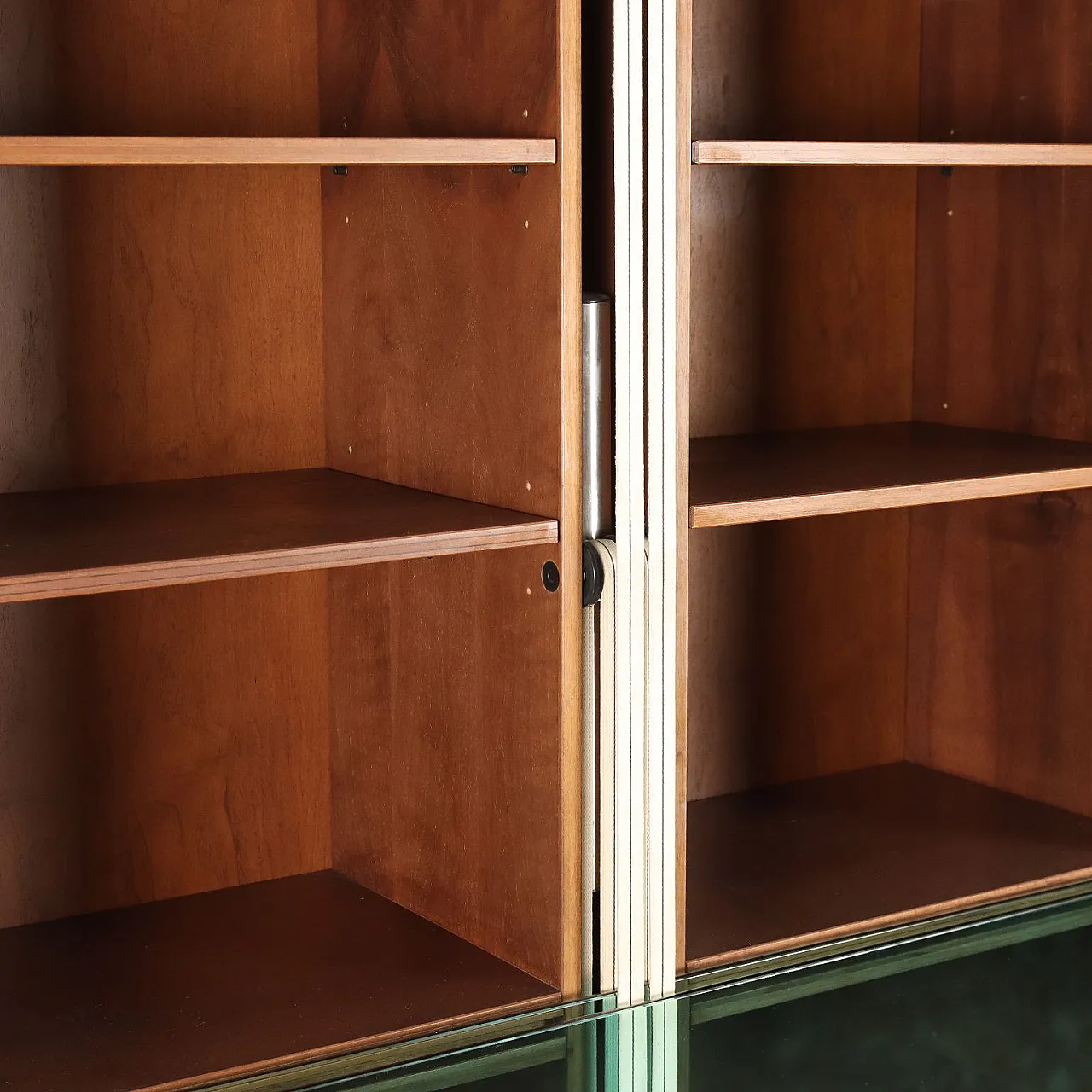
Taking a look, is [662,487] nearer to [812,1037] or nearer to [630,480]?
[630,480]

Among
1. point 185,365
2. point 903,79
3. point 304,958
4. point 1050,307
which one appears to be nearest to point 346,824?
point 304,958

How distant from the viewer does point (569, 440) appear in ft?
5.73

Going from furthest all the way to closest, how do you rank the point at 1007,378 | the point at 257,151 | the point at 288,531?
the point at 1007,378 < the point at 288,531 < the point at 257,151

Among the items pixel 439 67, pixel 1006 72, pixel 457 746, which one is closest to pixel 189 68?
pixel 439 67

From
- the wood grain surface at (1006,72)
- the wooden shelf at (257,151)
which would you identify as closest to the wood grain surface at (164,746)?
the wooden shelf at (257,151)

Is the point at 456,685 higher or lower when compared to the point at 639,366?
lower

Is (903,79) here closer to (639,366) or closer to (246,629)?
(639,366)

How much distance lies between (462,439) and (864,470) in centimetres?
51

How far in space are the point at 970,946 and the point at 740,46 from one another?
1232mm

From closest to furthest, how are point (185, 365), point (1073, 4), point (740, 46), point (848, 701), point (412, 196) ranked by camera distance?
point (412, 196)
point (185, 365)
point (1073, 4)
point (740, 46)
point (848, 701)

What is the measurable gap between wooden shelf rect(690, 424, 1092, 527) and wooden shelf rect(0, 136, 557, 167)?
0.42 meters

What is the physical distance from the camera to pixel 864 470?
2.08 m

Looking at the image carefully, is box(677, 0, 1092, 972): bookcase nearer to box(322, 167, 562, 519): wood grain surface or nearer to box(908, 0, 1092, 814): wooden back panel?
box(908, 0, 1092, 814): wooden back panel

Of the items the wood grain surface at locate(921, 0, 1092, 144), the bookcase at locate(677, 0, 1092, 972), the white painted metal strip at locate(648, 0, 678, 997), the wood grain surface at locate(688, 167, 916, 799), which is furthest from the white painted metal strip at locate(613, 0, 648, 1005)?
the wood grain surface at locate(921, 0, 1092, 144)
